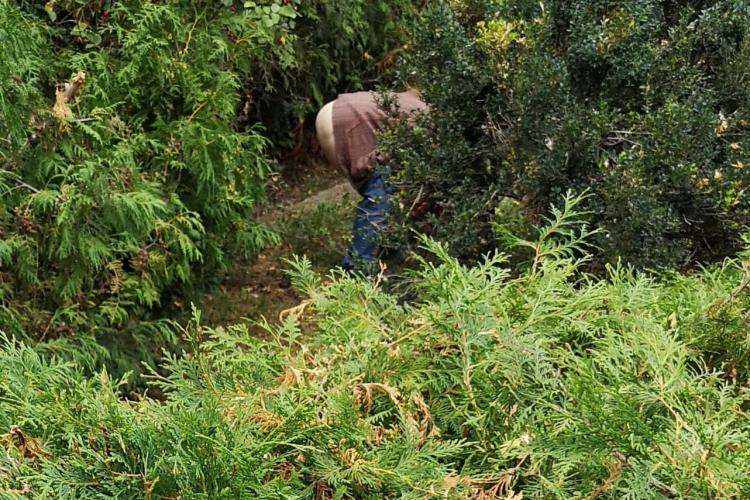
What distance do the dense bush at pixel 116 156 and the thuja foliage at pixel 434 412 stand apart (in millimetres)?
1939

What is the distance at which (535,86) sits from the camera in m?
3.05

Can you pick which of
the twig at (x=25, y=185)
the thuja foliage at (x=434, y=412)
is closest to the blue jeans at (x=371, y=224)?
the twig at (x=25, y=185)

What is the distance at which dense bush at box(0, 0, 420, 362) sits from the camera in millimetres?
3338

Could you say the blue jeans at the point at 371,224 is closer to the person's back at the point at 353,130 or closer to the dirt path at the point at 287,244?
the person's back at the point at 353,130

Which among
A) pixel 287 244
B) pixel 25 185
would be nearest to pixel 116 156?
pixel 25 185

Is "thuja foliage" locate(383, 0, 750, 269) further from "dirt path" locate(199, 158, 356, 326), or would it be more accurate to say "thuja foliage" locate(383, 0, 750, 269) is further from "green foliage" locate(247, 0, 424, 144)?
"green foliage" locate(247, 0, 424, 144)

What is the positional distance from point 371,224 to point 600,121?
123 cm

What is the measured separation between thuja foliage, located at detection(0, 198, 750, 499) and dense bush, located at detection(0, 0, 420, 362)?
6.36ft

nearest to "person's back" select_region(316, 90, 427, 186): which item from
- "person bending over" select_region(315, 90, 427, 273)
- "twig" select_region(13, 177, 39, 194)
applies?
"person bending over" select_region(315, 90, 427, 273)

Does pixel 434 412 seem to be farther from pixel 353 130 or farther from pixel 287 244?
pixel 287 244

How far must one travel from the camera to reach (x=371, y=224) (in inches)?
149

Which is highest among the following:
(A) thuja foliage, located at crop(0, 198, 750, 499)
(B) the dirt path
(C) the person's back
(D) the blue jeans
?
(A) thuja foliage, located at crop(0, 198, 750, 499)

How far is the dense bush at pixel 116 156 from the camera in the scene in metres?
3.34

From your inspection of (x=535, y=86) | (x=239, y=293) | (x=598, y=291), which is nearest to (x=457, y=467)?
(x=598, y=291)
